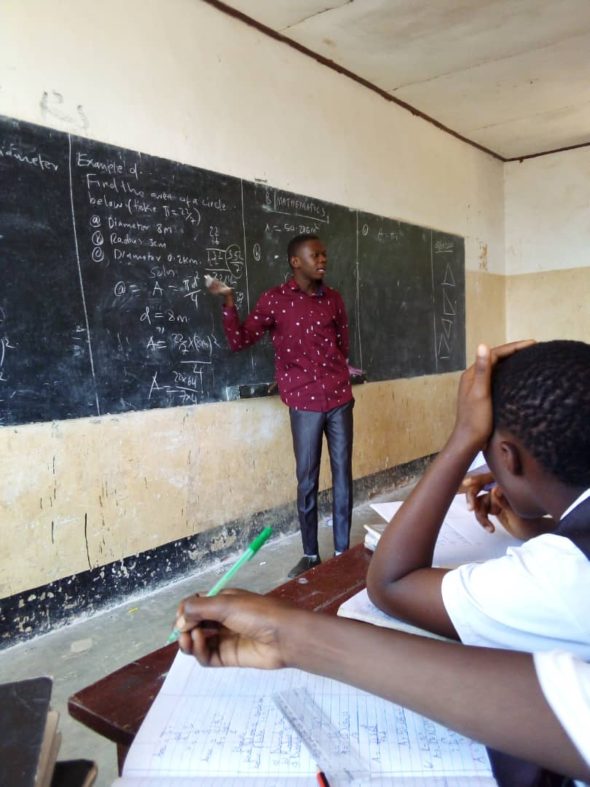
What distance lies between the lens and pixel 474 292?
220 inches

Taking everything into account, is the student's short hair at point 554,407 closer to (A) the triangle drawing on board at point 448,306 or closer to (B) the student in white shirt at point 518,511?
(B) the student in white shirt at point 518,511

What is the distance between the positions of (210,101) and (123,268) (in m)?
1.03

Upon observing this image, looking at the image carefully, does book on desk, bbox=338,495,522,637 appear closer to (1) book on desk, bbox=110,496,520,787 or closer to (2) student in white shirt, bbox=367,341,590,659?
(2) student in white shirt, bbox=367,341,590,659

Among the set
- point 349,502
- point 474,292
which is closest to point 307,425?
point 349,502

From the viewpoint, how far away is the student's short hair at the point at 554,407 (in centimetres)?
68

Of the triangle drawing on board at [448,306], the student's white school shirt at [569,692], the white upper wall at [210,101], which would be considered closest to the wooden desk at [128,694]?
the student's white school shirt at [569,692]

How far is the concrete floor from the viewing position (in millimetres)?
1649

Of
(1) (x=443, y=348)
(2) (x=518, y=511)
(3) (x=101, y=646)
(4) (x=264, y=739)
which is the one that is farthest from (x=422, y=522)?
(1) (x=443, y=348)

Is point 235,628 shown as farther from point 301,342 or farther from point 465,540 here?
point 301,342

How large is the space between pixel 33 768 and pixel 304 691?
314mm

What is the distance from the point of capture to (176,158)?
9.12 ft

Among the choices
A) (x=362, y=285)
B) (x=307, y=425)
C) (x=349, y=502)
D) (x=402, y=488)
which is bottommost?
(x=402, y=488)

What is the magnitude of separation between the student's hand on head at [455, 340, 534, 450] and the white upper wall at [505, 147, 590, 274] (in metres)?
5.64

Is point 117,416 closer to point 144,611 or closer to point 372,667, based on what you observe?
point 144,611
